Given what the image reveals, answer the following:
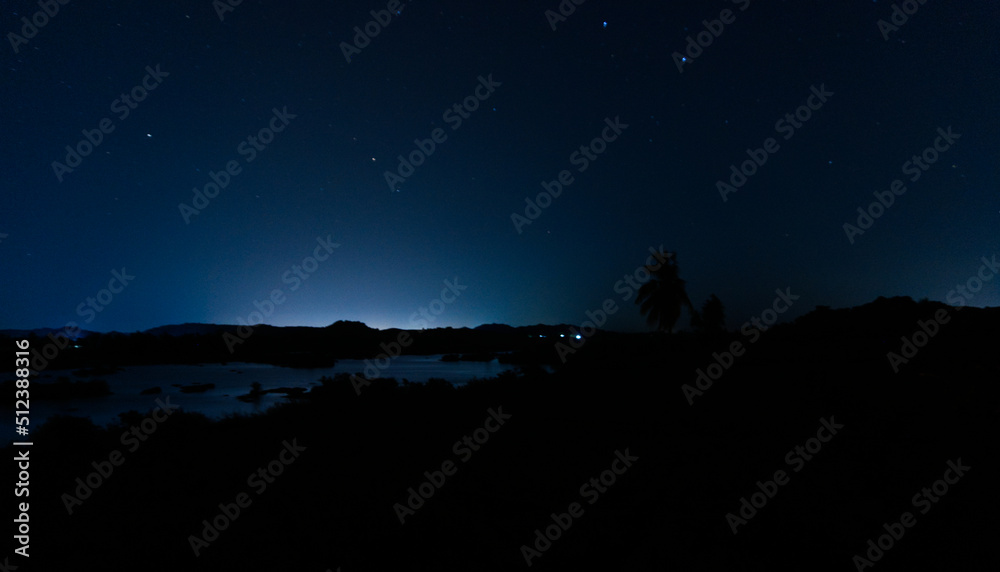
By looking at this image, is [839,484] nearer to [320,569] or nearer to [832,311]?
[320,569]

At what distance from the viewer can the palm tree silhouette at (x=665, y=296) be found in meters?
42.7

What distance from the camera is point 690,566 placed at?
15.4 feet

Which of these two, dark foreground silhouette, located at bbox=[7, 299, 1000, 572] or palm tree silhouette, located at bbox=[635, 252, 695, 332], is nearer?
dark foreground silhouette, located at bbox=[7, 299, 1000, 572]

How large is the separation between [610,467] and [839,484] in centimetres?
342

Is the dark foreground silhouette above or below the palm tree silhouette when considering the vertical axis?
below

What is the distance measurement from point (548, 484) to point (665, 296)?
38.9 meters

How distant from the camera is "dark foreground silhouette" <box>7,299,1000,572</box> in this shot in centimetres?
514

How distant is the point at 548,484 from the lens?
7.19 metres

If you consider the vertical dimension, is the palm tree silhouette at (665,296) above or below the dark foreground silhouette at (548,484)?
above

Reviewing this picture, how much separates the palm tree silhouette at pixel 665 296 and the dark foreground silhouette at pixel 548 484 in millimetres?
28018

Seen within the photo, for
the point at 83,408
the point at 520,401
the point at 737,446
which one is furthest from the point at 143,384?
the point at 737,446

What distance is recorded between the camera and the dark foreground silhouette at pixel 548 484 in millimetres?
5145

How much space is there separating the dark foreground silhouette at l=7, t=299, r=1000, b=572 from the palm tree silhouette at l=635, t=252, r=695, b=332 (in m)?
28.0

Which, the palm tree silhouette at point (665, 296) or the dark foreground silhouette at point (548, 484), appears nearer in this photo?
the dark foreground silhouette at point (548, 484)
